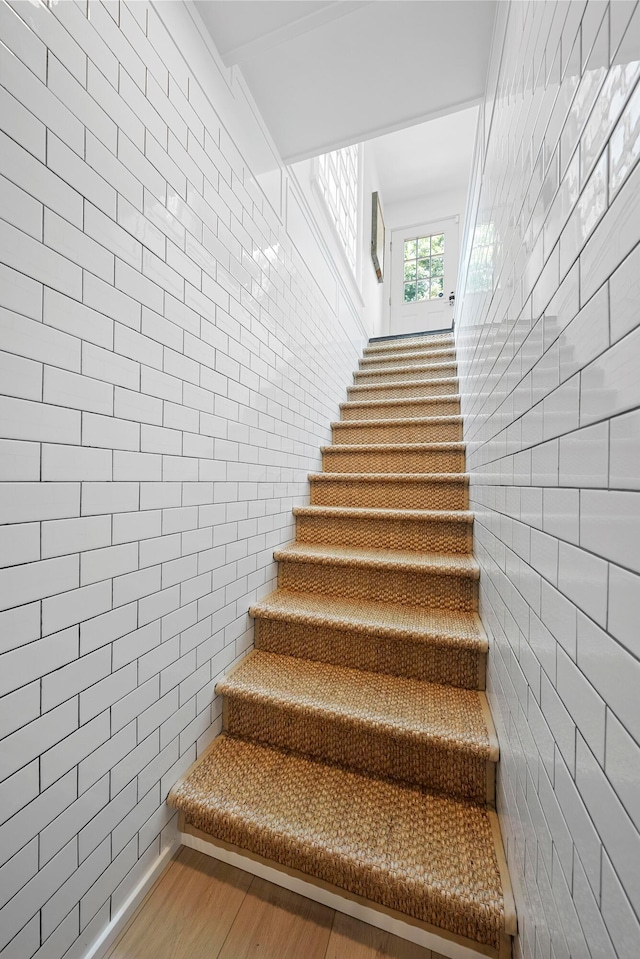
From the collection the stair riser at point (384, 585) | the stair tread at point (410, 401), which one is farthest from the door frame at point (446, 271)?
the stair riser at point (384, 585)

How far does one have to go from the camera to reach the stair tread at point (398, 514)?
1.50 metres

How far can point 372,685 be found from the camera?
115 cm

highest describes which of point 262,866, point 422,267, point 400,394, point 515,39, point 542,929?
point 422,267

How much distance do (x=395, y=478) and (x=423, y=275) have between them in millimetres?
4222

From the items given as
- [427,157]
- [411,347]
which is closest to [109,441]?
[411,347]

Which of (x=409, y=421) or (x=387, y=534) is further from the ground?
(x=409, y=421)

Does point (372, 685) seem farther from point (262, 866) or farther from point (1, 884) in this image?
point (1, 884)

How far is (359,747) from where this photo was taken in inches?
40.5

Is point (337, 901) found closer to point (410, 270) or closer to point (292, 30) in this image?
point (292, 30)

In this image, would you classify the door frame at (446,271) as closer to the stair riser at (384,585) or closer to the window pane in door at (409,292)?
the window pane in door at (409,292)

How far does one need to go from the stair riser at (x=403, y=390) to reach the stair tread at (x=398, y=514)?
961mm

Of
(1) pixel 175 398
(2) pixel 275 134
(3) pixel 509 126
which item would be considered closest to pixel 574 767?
(1) pixel 175 398

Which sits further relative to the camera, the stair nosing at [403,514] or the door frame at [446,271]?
the door frame at [446,271]

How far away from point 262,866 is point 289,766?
7.8 inches
